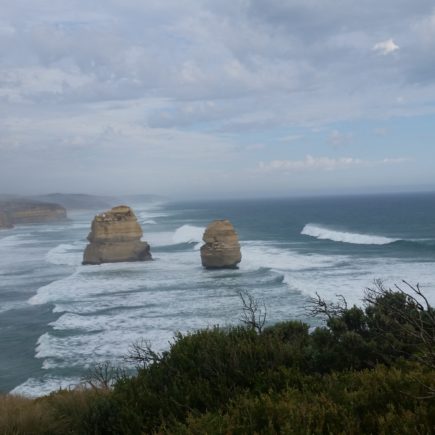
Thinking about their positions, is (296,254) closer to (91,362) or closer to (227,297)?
(227,297)

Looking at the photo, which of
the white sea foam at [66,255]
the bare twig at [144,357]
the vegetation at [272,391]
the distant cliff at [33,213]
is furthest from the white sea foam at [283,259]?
the distant cliff at [33,213]

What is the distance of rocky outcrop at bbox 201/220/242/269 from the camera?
127 feet

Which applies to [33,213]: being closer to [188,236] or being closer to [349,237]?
[188,236]

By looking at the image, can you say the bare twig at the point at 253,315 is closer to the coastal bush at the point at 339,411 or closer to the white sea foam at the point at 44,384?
the coastal bush at the point at 339,411

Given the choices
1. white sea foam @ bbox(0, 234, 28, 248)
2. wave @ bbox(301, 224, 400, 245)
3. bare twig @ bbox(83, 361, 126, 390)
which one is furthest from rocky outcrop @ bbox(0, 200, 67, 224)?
bare twig @ bbox(83, 361, 126, 390)

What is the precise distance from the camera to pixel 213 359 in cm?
689

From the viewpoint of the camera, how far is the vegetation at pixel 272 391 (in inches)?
182

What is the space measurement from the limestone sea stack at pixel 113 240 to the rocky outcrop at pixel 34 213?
7274cm

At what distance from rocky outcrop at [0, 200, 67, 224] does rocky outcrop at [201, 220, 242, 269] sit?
80728 mm

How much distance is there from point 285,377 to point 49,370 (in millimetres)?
13734

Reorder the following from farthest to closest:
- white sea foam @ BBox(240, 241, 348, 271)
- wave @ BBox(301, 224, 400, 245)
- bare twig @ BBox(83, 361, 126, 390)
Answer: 1. wave @ BBox(301, 224, 400, 245)
2. white sea foam @ BBox(240, 241, 348, 271)
3. bare twig @ BBox(83, 361, 126, 390)

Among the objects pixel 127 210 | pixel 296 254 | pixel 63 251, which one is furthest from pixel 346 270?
pixel 63 251

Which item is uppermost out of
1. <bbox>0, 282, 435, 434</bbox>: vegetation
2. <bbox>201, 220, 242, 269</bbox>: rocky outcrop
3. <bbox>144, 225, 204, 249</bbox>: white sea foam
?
<bbox>0, 282, 435, 434</bbox>: vegetation

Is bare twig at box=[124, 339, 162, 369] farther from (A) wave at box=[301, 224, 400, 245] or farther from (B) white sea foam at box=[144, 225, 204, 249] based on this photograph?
(A) wave at box=[301, 224, 400, 245]
